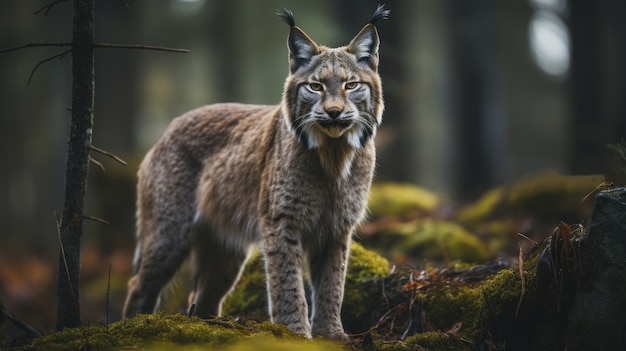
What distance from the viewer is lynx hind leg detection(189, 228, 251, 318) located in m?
6.42

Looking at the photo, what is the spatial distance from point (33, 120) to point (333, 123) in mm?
22309

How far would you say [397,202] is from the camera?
1099 cm

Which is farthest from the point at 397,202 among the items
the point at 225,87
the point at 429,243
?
the point at 225,87

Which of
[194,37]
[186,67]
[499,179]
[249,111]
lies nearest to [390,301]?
[249,111]

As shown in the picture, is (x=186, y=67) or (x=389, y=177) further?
(x=186, y=67)

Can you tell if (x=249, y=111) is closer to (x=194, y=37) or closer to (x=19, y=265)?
(x=19, y=265)

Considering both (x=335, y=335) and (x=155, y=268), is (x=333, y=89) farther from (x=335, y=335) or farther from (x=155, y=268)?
(x=155, y=268)

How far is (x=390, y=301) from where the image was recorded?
5.21 m

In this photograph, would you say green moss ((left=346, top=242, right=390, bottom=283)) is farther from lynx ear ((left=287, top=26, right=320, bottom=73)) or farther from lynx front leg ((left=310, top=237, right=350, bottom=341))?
lynx ear ((left=287, top=26, right=320, bottom=73))

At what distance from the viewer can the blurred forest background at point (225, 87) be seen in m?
12.2

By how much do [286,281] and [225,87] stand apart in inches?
897

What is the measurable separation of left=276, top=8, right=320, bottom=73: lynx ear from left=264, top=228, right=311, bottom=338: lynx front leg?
4.90 ft

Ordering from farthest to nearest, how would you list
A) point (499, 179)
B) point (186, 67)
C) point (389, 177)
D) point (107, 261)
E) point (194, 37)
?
1. point (186, 67)
2. point (194, 37)
3. point (499, 179)
4. point (389, 177)
5. point (107, 261)

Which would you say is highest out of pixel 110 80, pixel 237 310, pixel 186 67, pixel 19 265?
pixel 186 67
